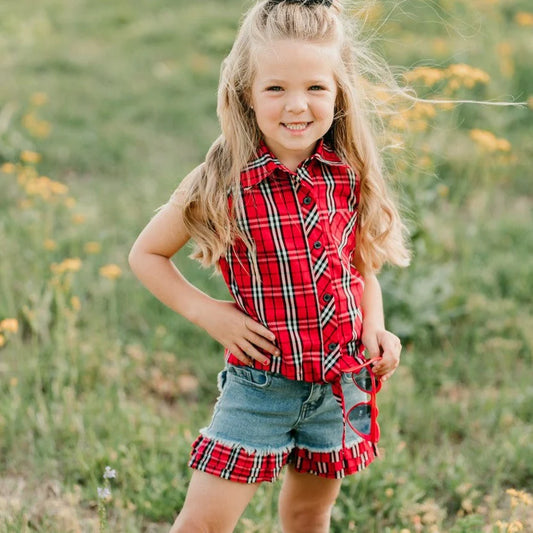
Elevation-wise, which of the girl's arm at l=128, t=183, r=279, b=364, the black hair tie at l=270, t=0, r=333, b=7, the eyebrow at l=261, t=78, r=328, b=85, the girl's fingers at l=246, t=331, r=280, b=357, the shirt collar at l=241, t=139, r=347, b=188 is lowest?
the girl's fingers at l=246, t=331, r=280, b=357

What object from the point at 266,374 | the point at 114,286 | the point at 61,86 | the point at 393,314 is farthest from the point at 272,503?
the point at 61,86

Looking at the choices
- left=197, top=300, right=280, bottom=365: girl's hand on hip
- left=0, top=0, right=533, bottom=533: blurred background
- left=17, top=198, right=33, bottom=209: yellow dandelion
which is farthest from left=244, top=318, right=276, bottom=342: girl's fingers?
left=17, top=198, right=33, bottom=209: yellow dandelion

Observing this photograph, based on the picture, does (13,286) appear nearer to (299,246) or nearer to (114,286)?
(114,286)

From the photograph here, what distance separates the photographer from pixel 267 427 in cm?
192

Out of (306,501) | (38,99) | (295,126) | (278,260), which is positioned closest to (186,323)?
(306,501)

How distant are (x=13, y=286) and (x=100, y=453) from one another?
1.26 m

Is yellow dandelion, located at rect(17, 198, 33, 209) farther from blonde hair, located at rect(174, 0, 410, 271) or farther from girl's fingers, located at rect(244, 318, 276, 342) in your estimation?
girl's fingers, located at rect(244, 318, 276, 342)

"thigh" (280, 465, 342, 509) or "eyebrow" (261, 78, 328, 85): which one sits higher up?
"eyebrow" (261, 78, 328, 85)

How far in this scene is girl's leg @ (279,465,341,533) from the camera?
2131 mm

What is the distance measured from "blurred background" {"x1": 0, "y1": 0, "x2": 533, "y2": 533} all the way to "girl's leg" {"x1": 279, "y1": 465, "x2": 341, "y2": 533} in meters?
0.23

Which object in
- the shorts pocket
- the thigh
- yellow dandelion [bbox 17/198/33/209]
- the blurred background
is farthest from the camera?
yellow dandelion [bbox 17/198/33/209]

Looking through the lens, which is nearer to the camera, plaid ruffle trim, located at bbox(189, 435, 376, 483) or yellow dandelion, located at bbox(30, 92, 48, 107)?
plaid ruffle trim, located at bbox(189, 435, 376, 483)

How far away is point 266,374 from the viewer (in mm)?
1925

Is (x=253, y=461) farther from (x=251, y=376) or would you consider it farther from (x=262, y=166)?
(x=262, y=166)
